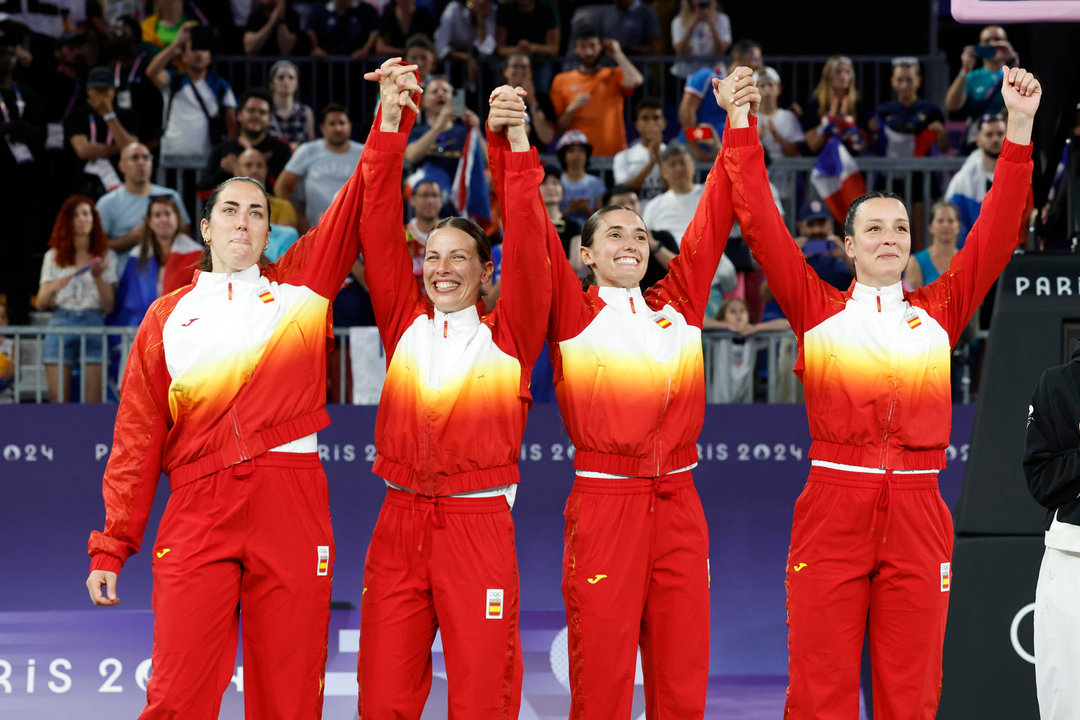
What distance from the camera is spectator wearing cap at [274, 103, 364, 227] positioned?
8.80 m

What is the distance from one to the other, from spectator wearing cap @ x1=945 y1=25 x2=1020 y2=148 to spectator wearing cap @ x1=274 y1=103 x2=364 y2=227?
4.51 metres

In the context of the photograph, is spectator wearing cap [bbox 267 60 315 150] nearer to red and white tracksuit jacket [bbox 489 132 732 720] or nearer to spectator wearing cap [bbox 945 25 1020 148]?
spectator wearing cap [bbox 945 25 1020 148]

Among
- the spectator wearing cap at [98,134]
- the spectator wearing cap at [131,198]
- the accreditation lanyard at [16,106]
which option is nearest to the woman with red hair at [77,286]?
the spectator wearing cap at [131,198]

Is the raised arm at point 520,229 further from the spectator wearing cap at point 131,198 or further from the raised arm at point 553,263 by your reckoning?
the spectator wearing cap at point 131,198

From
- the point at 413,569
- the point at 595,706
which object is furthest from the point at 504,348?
the point at 595,706

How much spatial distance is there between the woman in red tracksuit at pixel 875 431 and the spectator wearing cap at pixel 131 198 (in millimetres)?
4784

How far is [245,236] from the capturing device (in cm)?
458

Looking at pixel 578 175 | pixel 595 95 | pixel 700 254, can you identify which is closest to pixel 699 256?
pixel 700 254

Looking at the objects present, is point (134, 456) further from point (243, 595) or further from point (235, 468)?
point (243, 595)

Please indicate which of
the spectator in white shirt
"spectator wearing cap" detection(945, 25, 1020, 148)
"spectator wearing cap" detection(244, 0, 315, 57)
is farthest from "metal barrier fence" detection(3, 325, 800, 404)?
"spectator wearing cap" detection(244, 0, 315, 57)

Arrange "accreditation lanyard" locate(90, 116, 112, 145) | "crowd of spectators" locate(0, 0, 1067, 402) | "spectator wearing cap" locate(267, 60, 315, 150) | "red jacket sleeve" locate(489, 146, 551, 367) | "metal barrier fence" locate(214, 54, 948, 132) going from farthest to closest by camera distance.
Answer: "metal barrier fence" locate(214, 54, 948, 132) < "spectator wearing cap" locate(267, 60, 315, 150) < "accreditation lanyard" locate(90, 116, 112, 145) < "crowd of spectators" locate(0, 0, 1067, 402) < "red jacket sleeve" locate(489, 146, 551, 367)

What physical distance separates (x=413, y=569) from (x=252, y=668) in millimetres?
586

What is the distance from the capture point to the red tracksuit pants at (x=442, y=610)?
4352 millimetres

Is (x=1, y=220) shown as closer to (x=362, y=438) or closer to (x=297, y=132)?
(x=297, y=132)
